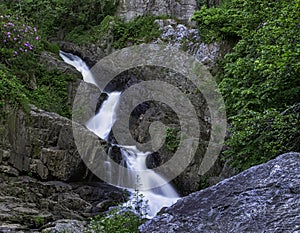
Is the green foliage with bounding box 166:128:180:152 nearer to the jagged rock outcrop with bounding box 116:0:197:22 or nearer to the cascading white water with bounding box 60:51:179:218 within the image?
the cascading white water with bounding box 60:51:179:218

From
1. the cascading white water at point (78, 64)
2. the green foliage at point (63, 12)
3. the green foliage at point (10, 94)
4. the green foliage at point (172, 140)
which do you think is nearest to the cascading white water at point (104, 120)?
the cascading white water at point (78, 64)

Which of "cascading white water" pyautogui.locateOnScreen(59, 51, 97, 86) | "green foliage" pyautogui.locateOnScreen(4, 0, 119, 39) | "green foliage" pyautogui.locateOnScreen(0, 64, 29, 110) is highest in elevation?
"green foliage" pyautogui.locateOnScreen(4, 0, 119, 39)

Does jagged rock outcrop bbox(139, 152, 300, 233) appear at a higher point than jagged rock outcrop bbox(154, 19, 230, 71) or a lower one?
lower

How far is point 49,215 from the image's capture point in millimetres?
7180

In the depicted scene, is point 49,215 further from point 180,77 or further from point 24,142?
point 180,77

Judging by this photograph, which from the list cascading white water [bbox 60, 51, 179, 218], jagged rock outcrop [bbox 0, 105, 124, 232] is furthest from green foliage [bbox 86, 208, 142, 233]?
cascading white water [bbox 60, 51, 179, 218]

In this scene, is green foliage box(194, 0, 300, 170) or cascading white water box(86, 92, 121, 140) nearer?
green foliage box(194, 0, 300, 170)

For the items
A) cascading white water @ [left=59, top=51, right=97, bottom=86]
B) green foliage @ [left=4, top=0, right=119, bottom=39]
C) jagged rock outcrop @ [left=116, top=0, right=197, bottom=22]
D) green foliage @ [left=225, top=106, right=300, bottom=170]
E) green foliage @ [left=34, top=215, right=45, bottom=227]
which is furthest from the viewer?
green foliage @ [left=4, top=0, right=119, bottom=39]

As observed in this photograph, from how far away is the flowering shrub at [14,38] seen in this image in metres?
11.3

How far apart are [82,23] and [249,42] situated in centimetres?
1152

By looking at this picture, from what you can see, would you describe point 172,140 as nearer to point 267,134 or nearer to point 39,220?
point 39,220

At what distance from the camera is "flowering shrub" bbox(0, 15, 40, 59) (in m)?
11.3

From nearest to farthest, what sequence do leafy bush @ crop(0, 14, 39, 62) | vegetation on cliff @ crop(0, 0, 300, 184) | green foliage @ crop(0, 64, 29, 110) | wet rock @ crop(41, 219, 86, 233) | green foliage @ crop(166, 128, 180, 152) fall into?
1. vegetation on cliff @ crop(0, 0, 300, 184)
2. wet rock @ crop(41, 219, 86, 233)
3. green foliage @ crop(0, 64, 29, 110)
4. green foliage @ crop(166, 128, 180, 152)
5. leafy bush @ crop(0, 14, 39, 62)

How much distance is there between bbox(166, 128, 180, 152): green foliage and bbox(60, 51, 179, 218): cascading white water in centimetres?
91
